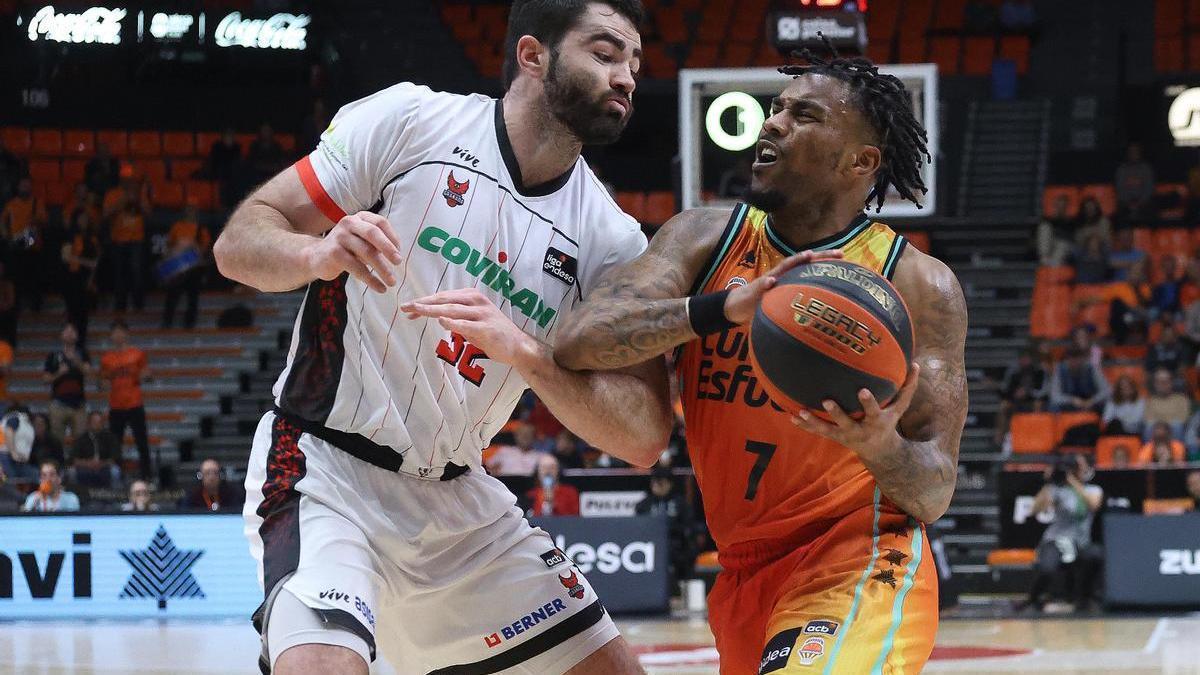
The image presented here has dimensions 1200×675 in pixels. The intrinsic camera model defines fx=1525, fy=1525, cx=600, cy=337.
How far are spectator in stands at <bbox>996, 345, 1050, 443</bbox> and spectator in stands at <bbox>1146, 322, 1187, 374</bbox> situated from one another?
3.88ft

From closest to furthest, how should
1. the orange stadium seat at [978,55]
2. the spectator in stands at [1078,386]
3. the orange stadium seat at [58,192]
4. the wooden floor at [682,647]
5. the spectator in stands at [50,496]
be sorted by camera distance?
the wooden floor at [682,647], the spectator in stands at [50,496], the spectator in stands at [1078,386], the orange stadium seat at [58,192], the orange stadium seat at [978,55]

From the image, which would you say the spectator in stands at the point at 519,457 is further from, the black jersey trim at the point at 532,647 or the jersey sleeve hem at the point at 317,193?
the jersey sleeve hem at the point at 317,193

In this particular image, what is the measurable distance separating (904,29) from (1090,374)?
30.3 feet

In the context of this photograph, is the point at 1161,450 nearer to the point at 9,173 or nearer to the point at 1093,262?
the point at 1093,262

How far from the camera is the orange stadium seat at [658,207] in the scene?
21406mm


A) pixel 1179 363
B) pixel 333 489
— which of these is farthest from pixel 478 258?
pixel 1179 363

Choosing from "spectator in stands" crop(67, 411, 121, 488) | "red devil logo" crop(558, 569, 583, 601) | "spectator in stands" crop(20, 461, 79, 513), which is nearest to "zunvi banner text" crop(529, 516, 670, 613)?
"spectator in stands" crop(20, 461, 79, 513)

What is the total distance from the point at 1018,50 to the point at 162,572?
16.5m

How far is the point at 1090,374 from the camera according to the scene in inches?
648

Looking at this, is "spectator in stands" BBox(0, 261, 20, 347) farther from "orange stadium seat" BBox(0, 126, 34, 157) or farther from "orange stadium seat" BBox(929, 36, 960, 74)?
"orange stadium seat" BBox(929, 36, 960, 74)

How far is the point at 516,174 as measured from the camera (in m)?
4.55

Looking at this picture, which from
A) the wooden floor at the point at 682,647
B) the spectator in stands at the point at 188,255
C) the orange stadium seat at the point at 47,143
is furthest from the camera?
the orange stadium seat at the point at 47,143

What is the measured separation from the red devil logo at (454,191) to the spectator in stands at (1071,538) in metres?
9.91

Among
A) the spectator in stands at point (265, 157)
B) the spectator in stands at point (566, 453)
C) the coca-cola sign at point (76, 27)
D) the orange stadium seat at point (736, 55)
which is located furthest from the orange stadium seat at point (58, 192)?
the spectator in stands at point (566, 453)
